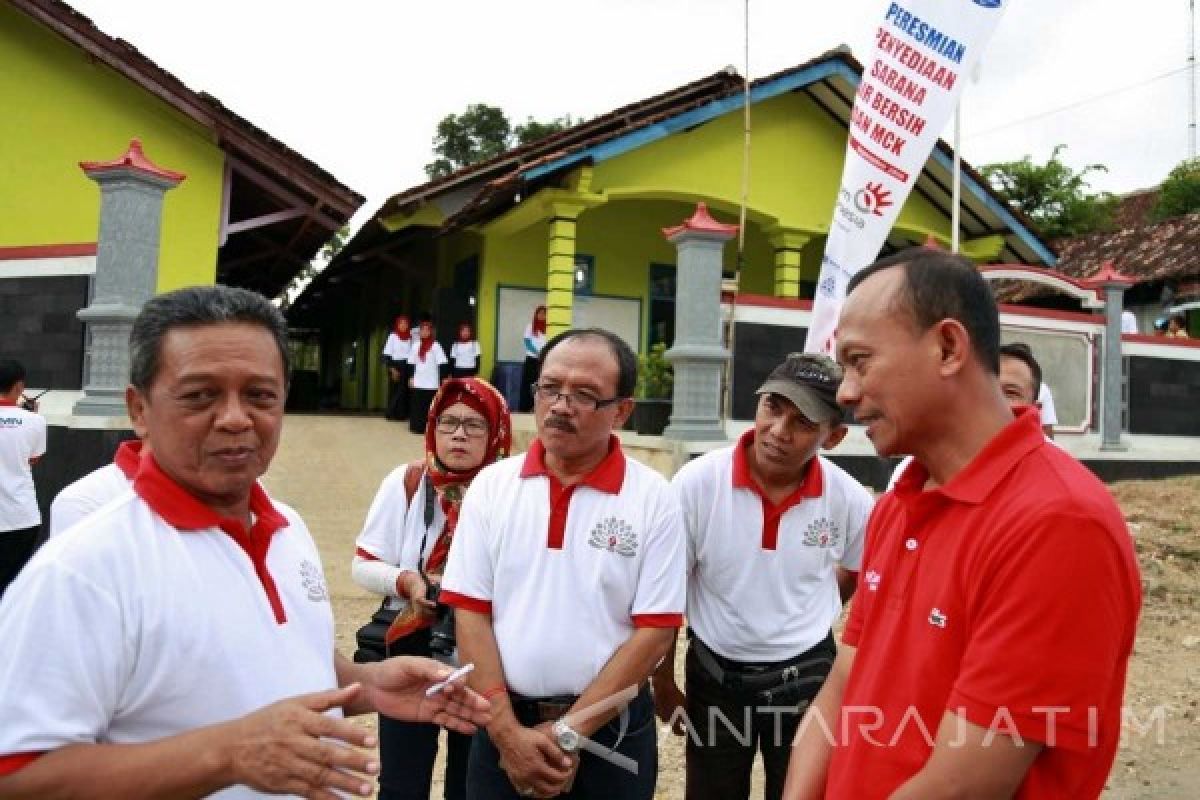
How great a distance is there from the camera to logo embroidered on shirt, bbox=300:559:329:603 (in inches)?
67.8

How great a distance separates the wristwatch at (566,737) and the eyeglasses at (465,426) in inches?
44.0

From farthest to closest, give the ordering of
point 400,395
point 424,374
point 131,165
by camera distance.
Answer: point 400,395 → point 424,374 → point 131,165

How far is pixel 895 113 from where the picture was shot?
6641 mm

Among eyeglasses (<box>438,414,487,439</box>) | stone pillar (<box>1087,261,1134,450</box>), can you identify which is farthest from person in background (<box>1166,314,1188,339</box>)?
eyeglasses (<box>438,414,487,439</box>)

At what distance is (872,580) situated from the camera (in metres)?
1.80

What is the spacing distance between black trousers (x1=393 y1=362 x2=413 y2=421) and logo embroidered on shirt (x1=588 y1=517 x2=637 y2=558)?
1117cm

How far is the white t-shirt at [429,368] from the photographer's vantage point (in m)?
12.5

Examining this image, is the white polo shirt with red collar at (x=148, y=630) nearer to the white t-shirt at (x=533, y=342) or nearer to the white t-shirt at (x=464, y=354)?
the white t-shirt at (x=464, y=354)

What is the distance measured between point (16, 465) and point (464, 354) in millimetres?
7671

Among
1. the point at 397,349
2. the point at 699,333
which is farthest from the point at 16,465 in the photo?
the point at 397,349

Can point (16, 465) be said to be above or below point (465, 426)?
below

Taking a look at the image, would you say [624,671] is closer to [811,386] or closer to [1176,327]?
[811,386]

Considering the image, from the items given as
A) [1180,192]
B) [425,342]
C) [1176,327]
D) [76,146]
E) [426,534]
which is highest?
[1180,192]

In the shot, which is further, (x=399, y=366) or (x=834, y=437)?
(x=399, y=366)
